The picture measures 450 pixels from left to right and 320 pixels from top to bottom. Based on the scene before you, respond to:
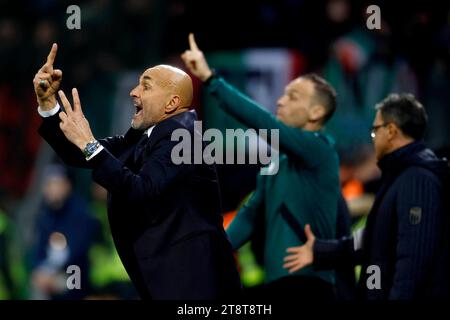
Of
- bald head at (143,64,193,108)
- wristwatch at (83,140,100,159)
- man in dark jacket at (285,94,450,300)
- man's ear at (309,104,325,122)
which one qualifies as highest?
bald head at (143,64,193,108)

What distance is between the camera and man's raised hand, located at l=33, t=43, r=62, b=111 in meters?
3.63

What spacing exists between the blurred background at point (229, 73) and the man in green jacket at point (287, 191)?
2349mm

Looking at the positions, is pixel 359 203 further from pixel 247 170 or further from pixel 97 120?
pixel 97 120

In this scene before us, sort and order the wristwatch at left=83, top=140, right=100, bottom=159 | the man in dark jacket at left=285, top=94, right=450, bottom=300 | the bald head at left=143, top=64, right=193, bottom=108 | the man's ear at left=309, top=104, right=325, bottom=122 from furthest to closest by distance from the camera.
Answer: the man's ear at left=309, top=104, right=325, bottom=122
the man in dark jacket at left=285, top=94, right=450, bottom=300
the bald head at left=143, top=64, right=193, bottom=108
the wristwatch at left=83, top=140, right=100, bottom=159

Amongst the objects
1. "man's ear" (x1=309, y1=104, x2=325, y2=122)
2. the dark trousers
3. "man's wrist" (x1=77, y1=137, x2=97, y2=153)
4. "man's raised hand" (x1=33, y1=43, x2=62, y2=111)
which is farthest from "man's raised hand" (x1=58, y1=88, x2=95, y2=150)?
"man's ear" (x1=309, y1=104, x2=325, y2=122)

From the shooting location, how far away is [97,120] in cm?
786

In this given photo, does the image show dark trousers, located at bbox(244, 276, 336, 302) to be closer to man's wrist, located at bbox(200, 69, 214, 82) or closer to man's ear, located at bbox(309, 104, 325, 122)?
man's ear, located at bbox(309, 104, 325, 122)

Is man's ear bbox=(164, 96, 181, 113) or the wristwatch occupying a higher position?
man's ear bbox=(164, 96, 181, 113)

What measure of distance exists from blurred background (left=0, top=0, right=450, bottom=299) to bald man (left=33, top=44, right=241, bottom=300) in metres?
3.41

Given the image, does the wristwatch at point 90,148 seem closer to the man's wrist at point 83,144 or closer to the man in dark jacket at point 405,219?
the man's wrist at point 83,144

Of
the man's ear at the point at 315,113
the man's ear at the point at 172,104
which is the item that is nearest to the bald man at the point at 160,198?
the man's ear at the point at 172,104

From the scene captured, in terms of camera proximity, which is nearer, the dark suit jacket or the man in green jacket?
the dark suit jacket

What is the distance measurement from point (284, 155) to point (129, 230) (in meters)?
1.44
